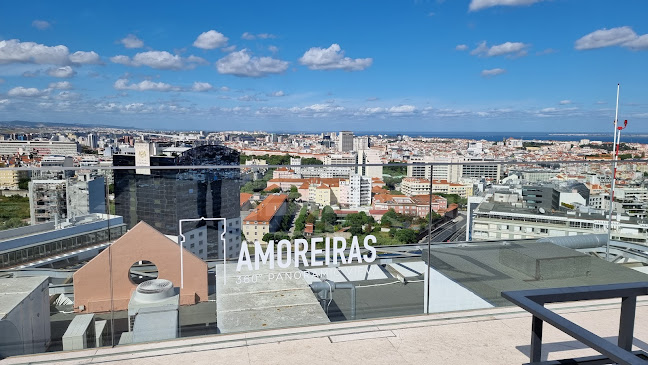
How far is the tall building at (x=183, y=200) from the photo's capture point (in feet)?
8.39

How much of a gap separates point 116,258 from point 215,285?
571 millimetres

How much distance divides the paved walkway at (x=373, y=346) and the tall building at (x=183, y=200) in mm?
608

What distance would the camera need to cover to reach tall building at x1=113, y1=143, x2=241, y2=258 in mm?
2559

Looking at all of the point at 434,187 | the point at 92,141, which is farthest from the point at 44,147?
the point at 434,187

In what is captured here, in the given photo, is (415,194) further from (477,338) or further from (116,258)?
(116,258)

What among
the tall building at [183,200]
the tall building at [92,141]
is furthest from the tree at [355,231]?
the tall building at [92,141]

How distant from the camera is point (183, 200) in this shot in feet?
8.65

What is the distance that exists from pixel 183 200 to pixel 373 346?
1.35 metres

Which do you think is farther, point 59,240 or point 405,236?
point 405,236

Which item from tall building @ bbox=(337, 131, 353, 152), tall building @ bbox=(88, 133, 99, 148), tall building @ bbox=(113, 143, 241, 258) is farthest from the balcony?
tall building @ bbox=(337, 131, 353, 152)

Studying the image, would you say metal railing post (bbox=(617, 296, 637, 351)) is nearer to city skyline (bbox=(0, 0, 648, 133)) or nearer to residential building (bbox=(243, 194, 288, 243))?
residential building (bbox=(243, 194, 288, 243))

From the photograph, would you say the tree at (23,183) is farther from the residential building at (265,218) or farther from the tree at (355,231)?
the tree at (355,231)

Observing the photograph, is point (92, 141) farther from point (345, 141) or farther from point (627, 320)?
Result: point (627, 320)

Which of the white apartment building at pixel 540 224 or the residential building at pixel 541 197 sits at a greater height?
the residential building at pixel 541 197
